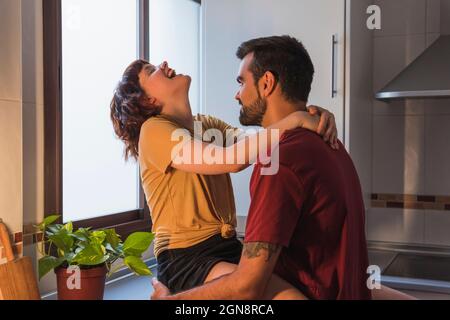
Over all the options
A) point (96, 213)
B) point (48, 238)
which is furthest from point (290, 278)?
point (96, 213)

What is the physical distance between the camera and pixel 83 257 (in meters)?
1.51

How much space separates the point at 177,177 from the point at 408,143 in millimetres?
1403

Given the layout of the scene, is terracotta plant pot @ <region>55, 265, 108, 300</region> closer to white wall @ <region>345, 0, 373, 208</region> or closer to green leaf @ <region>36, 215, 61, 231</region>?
green leaf @ <region>36, 215, 61, 231</region>

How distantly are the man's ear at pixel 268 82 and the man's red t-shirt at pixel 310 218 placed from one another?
0.16 m

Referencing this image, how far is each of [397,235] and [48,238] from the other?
1.57 meters

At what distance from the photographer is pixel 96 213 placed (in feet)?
6.68

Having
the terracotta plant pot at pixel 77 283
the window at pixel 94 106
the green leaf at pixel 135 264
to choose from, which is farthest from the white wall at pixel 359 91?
the terracotta plant pot at pixel 77 283

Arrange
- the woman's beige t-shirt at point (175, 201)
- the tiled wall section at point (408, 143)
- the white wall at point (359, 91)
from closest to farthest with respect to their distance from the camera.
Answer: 1. the woman's beige t-shirt at point (175, 201)
2. the white wall at point (359, 91)
3. the tiled wall section at point (408, 143)

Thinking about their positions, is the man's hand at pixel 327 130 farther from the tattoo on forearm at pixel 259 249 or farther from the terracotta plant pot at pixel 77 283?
the terracotta plant pot at pixel 77 283

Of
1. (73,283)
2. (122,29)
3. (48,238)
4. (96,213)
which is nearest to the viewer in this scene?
(73,283)

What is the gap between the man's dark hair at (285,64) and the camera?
129 cm

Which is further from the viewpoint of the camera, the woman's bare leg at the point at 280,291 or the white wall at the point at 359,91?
the white wall at the point at 359,91

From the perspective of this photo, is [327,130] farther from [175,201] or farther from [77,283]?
[77,283]
